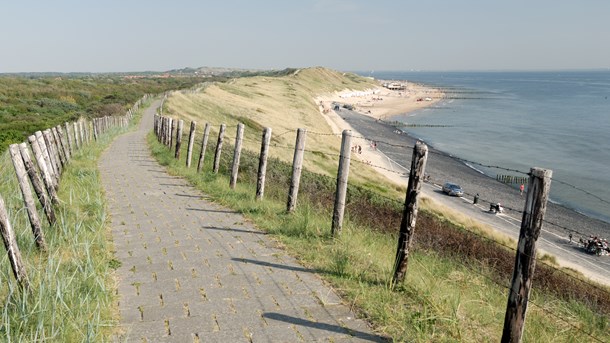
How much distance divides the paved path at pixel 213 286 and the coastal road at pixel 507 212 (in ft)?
15.3

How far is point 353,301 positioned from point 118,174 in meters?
10.9

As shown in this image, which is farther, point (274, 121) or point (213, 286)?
point (274, 121)

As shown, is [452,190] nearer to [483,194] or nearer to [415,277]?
[483,194]

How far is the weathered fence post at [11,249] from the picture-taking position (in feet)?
15.1

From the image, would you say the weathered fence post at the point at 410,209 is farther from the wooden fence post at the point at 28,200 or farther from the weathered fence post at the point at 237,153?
the weathered fence post at the point at 237,153

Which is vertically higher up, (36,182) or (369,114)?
(369,114)

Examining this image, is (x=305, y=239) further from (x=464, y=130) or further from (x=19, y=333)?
(x=464, y=130)

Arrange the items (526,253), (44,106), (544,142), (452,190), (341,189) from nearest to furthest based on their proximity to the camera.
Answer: (526,253) < (341,189) < (452,190) < (44,106) < (544,142)

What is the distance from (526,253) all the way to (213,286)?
3.38 meters

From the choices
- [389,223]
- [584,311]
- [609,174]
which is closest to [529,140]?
[609,174]

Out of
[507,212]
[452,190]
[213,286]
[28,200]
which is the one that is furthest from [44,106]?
[213,286]

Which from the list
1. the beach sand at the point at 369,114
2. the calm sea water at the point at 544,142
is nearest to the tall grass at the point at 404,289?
the beach sand at the point at 369,114

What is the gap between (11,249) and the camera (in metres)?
4.64

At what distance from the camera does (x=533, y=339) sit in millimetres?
4531
